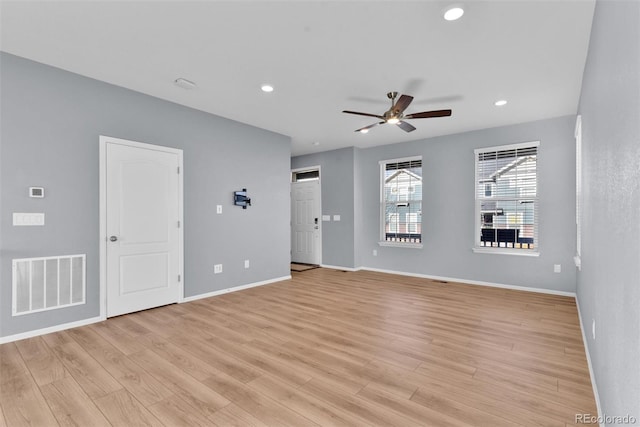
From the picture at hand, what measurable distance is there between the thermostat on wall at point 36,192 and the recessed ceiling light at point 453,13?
13.3 feet

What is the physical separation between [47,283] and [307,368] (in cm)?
283

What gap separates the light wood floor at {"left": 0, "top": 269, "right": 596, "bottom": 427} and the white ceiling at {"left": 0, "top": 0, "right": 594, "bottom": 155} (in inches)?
108

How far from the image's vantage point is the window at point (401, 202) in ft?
20.2

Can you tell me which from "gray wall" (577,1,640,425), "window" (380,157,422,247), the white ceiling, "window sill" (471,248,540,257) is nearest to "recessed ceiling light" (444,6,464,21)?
the white ceiling

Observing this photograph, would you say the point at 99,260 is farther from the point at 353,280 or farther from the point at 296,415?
the point at 353,280

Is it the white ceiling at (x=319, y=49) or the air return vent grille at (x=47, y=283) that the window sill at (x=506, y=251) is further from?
the air return vent grille at (x=47, y=283)

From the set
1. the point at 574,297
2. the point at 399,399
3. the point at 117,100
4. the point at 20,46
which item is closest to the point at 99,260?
the point at 117,100

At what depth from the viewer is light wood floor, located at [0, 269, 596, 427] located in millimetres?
1872

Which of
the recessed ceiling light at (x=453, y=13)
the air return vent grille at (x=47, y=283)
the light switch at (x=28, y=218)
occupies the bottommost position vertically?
the air return vent grille at (x=47, y=283)

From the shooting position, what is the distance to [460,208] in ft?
18.3

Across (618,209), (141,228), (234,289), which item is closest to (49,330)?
(141,228)

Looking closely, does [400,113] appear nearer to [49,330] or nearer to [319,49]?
[319,49]

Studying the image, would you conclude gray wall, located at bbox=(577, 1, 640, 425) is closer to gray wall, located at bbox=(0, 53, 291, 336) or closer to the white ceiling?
the white ceiling

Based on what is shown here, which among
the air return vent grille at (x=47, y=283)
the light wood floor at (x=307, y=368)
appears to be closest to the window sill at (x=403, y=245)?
the light wood floor at (x=307, y=368)
